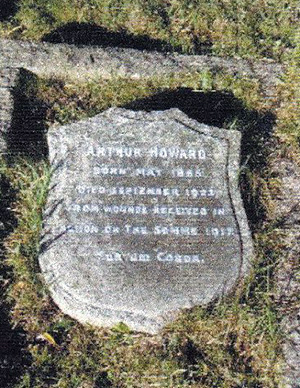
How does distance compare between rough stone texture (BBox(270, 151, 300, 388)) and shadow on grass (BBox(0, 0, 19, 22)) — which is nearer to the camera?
rough stone texture (BBox(270, 151, 300, 388))

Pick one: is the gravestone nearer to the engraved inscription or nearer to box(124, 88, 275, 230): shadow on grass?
the engraved inscription

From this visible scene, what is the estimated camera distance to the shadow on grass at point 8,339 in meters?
2.64

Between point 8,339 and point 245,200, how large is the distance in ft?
4.13

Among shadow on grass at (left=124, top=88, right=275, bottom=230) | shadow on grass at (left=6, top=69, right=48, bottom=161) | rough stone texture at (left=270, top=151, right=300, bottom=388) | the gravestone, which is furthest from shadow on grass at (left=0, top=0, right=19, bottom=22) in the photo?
rough stone texture at (left=270, top=151, right=300, bottom=388)

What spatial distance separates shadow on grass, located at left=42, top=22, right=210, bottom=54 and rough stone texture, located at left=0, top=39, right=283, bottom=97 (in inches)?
9.1

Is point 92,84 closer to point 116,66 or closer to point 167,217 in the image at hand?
point 116,66

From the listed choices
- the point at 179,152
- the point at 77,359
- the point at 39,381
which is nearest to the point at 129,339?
the point at 77,359

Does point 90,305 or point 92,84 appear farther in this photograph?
point 92,84

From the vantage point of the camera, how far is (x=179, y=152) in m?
3.06

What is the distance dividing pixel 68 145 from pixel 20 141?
40 centimetres

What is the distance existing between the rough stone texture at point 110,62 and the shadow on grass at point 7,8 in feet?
1.31

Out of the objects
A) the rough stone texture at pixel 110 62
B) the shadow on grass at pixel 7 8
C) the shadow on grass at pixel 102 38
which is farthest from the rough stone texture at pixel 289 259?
the shadow on grass at pixel 7 8

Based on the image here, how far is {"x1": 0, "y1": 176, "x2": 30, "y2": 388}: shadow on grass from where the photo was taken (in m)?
2.64

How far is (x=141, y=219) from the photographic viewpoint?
2.86 meters
